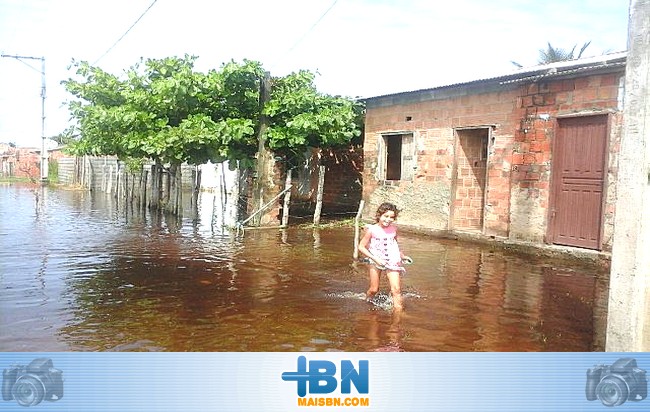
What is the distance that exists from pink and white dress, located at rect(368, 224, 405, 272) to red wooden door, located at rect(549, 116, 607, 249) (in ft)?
15.5

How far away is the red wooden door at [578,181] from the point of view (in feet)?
28.6

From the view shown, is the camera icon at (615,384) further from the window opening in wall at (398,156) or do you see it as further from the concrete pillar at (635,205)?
the window opening in wall at (398,156)

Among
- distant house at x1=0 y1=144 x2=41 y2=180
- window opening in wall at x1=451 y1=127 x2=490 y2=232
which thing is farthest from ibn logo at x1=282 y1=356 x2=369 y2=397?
distant house at x1=0 y1=144 x2=41 y2=180

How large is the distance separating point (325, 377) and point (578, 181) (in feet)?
23.5

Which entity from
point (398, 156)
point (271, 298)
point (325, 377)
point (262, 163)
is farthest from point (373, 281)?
point (398, 156)

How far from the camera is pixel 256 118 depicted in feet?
40.1

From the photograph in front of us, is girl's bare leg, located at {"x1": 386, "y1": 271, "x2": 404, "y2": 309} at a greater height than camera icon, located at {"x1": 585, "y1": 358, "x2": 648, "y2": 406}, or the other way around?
girl's bare leg, located at {"x1": 386, "y1": 271, "x2": 404, "y2": 309}

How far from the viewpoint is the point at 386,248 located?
18.0ft

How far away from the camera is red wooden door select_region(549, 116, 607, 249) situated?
28.6 ft

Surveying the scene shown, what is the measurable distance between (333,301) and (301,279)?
115 centimetres

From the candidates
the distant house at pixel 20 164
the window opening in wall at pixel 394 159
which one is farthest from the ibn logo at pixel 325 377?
the distant house at pixel 20 164

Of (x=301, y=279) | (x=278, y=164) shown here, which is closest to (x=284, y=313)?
(x=301, y=279)

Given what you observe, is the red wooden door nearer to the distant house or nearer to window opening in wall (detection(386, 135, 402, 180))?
window opening in wall (detection(386, 135, 402, 180))

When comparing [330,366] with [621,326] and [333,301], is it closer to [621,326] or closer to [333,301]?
[621,326]
